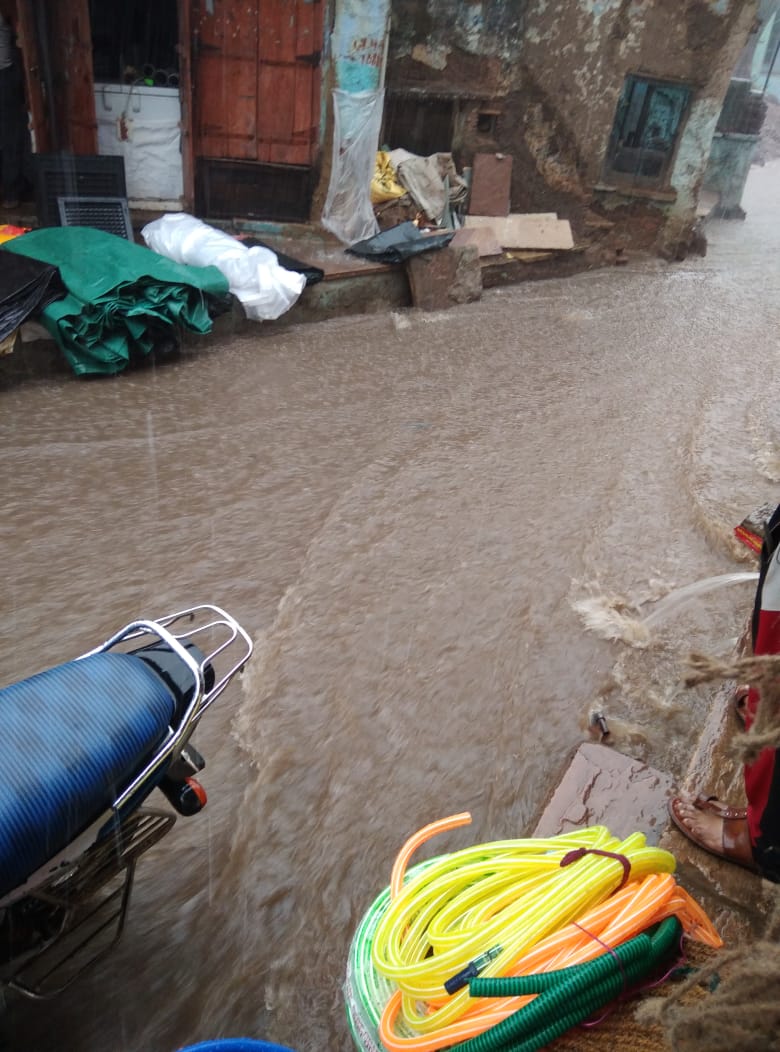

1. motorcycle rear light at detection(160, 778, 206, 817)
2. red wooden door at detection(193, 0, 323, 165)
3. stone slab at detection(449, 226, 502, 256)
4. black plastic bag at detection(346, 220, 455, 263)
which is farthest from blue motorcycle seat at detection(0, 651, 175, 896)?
stone slab at detection(449, 226, 502, 256)

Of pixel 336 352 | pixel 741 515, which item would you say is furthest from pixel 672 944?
pixel 336 352

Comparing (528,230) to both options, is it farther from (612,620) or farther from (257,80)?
(612,620)

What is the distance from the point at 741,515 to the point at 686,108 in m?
8.64

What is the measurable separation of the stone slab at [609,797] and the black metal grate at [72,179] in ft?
22.7

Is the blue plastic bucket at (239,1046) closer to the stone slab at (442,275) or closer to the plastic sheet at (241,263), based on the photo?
the plastic sheet at (241,263)

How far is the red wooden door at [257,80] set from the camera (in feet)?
26.5

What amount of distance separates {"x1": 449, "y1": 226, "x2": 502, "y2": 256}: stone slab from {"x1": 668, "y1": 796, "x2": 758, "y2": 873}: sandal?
25.7ft

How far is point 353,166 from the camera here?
8.90m

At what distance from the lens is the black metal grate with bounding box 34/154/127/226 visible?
23.6 ft

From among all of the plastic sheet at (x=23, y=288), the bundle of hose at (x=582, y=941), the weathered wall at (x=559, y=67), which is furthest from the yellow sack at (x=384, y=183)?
the bundle of hose at (x=582, y=941)

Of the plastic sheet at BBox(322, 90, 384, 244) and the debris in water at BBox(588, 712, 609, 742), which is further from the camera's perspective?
the plastic sheet at BBox(322, 90, 384, 244)

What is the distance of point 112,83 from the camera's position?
26.0 ft

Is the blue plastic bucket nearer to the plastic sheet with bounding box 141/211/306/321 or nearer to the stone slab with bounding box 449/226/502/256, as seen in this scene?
the plastic sheet with bounding box 141/211/306/321

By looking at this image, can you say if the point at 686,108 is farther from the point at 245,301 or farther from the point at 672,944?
the point at 672,944
